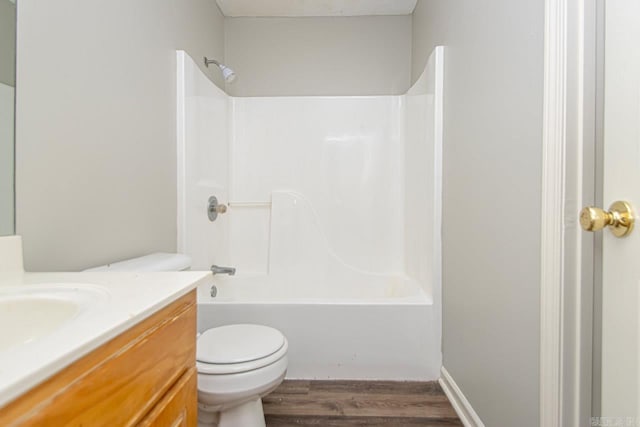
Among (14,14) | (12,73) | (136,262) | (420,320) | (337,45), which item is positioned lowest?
(420,320)

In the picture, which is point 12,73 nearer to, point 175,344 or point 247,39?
point 175,344

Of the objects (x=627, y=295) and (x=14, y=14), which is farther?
(x=14, y=14)

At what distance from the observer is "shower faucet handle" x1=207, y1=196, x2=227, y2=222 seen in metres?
2.12

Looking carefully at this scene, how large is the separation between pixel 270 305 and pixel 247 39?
6.57 ft

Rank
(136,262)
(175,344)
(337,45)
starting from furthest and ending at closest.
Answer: (337,45), (136,262), (175,344)

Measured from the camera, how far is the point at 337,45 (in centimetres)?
251

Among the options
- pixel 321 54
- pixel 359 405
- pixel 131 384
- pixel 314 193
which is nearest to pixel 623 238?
pixel 131 384

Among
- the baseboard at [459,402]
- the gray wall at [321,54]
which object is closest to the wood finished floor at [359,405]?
the baseboard at [459,402]

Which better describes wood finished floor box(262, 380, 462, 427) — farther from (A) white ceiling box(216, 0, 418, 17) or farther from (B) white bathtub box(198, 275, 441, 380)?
(A) white ceiling box(216, 0, 418, 17)

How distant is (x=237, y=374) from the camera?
1181mm

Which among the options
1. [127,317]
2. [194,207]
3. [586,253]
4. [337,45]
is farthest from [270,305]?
[337,45]

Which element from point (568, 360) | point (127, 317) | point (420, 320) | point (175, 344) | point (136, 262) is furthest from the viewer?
point (420, 320)

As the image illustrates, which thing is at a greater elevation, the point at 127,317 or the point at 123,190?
the point at 123,190

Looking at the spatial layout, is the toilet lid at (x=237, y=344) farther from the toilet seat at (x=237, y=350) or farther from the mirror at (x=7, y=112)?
the mirror at (x=7, y=112)
